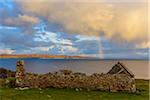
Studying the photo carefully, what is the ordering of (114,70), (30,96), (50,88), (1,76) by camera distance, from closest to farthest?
1. (30,96)
2. (50,88)
3. (114,70)
4. (1,76)

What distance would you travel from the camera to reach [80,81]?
2606 centimetres

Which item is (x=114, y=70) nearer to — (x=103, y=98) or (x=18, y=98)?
(x=103, y=98)

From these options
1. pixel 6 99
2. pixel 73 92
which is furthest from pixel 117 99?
pixel 6 99

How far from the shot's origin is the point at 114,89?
85.9ft

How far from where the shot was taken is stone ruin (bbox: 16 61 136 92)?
26.1 meters

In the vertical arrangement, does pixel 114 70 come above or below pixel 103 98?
above

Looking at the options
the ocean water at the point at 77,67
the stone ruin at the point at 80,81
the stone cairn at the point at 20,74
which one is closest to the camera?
the stone ruin at the point at 80,81

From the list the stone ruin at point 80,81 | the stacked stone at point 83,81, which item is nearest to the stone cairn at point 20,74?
the stone ruin at point 80,81

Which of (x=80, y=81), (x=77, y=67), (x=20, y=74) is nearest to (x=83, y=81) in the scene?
(x=80, y=81)

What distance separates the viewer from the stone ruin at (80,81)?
26.1m

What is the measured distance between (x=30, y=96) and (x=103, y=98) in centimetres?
466

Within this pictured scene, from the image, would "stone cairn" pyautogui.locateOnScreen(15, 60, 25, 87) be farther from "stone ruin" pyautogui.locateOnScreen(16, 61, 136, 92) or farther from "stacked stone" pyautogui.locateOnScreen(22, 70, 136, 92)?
"stacked stone" pyautogui.locateOnScreen(22, 70, 136, 92)

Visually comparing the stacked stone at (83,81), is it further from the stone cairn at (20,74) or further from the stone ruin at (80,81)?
the stone cairn at (20,74)

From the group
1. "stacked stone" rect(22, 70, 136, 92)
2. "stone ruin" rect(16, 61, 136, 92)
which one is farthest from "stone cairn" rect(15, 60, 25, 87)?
"stacked stone" rect(22, 70, 136, 92)
